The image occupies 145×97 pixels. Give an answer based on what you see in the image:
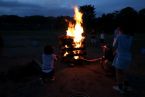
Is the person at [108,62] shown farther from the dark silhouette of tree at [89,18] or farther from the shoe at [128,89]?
the dark silhouette of tree at [89,18]

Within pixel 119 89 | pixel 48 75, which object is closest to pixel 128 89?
pixel 119 89

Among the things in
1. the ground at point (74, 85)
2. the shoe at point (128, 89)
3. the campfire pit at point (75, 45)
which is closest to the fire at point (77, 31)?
the campfire pit at point (75, 45)

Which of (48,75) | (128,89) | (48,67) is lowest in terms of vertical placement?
(128,89)

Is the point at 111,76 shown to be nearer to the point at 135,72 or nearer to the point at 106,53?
the point at 106,53

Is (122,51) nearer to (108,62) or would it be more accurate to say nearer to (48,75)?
(108,62)

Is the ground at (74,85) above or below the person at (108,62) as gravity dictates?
below

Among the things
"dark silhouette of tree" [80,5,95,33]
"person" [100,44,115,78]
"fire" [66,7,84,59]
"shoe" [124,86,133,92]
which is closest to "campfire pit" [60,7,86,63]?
"fire" [66,7,84,59]

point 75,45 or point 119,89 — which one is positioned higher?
point 75,45

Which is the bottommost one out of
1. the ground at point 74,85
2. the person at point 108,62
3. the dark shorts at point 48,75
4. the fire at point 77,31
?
the ground at point 74,85

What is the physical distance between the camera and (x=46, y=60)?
31.9ft

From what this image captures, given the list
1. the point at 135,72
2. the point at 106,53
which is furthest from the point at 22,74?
the point at 135,72

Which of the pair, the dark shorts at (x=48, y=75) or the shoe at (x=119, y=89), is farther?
the dark shorts at (x=48, y=75)

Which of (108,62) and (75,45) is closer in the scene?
(108,62)

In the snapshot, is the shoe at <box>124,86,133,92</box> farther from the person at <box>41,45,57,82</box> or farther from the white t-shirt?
the white t-shirt
